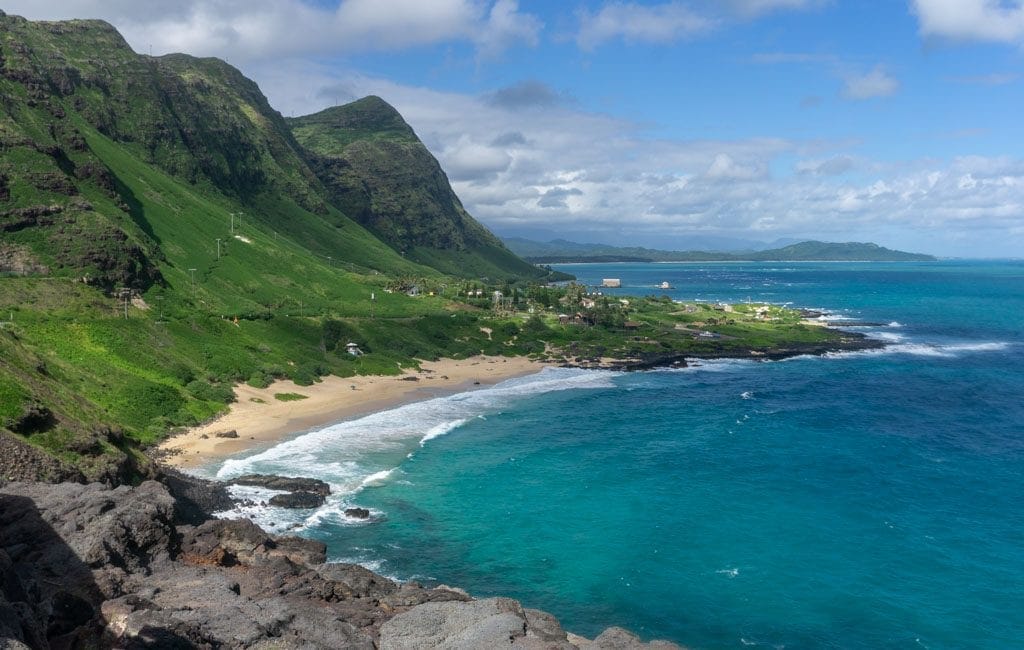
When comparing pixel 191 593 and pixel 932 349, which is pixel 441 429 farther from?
pixel 932 349

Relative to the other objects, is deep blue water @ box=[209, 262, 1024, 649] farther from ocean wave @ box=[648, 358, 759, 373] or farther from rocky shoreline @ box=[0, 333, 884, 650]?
ocean wave @ box=[648, 358, 759, 373]

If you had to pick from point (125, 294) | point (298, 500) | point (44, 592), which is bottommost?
point (298, 500)

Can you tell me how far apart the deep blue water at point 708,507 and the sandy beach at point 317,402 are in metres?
3.96

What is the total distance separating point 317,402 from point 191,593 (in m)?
53.1

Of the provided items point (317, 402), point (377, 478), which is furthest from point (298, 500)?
point (317, 402)

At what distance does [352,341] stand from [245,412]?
34224 millimetres

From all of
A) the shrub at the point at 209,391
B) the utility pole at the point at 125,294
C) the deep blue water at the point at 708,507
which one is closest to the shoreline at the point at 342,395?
the shrub at the point at 209,391

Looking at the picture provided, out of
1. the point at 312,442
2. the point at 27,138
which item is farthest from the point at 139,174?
the point at 312,442

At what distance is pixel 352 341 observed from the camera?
4090 inches

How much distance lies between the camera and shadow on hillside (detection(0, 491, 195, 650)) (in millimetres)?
18156

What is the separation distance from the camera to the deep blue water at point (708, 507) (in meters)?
36.8

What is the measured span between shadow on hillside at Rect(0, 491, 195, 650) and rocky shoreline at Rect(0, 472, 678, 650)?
0.05 meters

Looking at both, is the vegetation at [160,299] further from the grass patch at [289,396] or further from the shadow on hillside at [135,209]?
the grass patch at [289,396]

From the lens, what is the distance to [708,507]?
1988 inches
